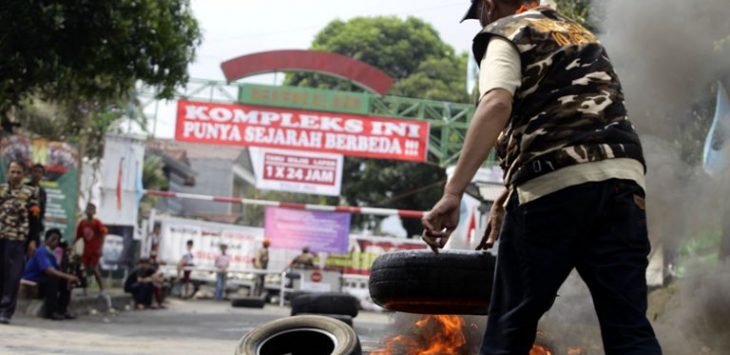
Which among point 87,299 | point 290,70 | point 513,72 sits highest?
point 290,70

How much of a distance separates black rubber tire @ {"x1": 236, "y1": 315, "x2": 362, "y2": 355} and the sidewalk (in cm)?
770

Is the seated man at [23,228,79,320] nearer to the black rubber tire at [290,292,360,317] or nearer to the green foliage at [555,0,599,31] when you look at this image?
the black rubber tire at [290,292,360,317]

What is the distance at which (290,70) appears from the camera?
2747 centimetres

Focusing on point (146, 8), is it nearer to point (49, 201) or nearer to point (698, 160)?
point (698, 160)

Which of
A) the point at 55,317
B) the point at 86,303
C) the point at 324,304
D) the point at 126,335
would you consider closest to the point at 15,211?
the point at 126,335

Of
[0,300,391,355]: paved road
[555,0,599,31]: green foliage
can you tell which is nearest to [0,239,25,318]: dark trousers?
[0,300,391,355]: paved road

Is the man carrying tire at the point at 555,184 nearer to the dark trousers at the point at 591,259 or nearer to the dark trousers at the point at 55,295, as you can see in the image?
the dark trousers at the point at 591,259

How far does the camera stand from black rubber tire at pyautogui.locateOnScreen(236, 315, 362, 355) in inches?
203

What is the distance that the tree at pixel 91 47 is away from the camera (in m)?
11.5

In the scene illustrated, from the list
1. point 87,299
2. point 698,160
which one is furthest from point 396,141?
point 698,160

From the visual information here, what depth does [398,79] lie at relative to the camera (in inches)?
2074

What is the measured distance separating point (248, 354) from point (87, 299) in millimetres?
→ 10085

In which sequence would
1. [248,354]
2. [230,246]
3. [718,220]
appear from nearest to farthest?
[248,354] < [718,220] < [230,246]

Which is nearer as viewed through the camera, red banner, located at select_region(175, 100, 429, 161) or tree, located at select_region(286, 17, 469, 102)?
red banner, located at select_region(175, 100, 429, 161)
